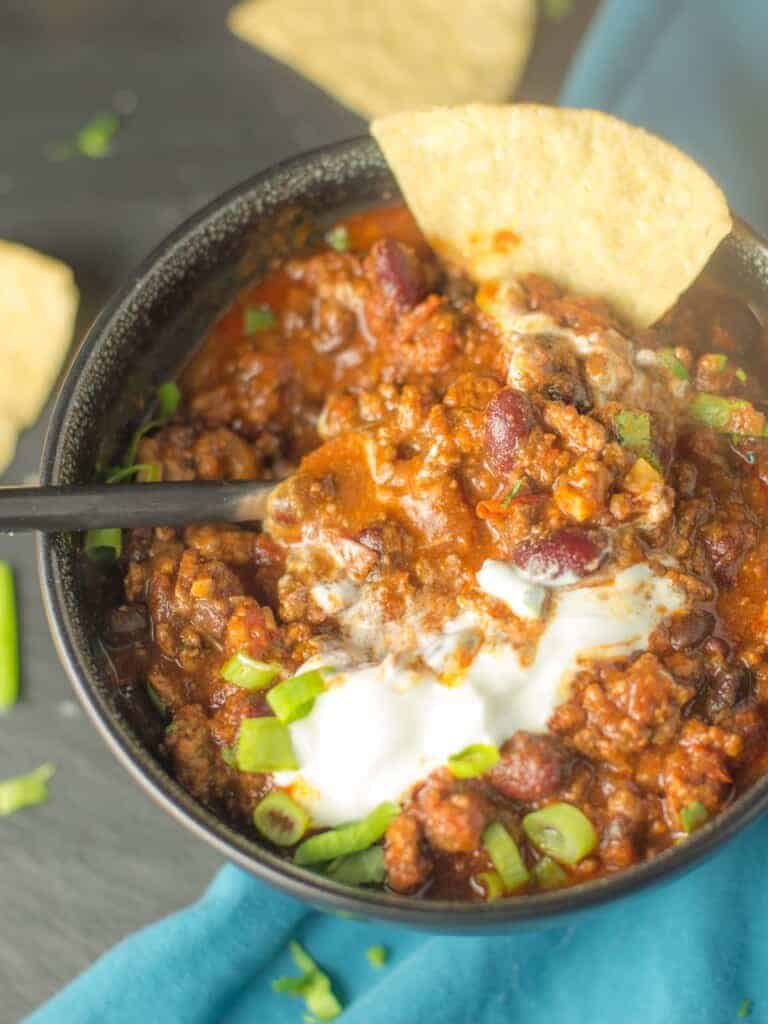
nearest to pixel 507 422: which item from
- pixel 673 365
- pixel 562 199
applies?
pixel 673 365

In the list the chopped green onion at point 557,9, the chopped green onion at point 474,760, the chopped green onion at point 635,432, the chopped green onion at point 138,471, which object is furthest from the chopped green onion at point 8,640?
the chopped green onion at point 557,9

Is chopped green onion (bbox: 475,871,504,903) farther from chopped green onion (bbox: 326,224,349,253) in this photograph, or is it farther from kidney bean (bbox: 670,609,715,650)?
chopped green onion (bbox: 326,224,349,253)

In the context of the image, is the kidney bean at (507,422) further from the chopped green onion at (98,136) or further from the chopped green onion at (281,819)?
the chopped green onion at (98,136)

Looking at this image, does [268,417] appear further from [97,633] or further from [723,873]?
[723,873]

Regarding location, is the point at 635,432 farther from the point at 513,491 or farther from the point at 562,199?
the point at 562,199

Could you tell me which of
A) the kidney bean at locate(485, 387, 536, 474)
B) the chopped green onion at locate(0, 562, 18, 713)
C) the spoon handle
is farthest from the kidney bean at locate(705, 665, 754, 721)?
the chopped green onion at locate(0, 562, 18, 713)

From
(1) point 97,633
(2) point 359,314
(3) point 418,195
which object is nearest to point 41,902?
(1) point 97,633
